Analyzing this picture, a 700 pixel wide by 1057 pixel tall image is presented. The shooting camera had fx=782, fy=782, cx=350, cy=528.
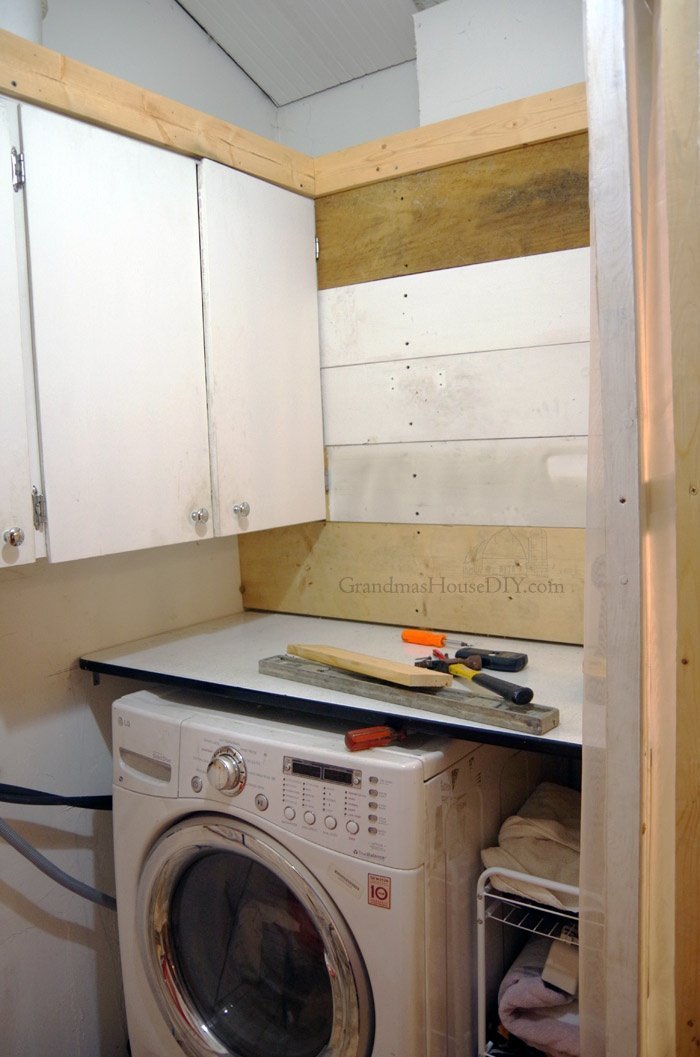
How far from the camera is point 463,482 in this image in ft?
6.53

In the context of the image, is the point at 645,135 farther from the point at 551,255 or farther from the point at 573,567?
the point at 573,567

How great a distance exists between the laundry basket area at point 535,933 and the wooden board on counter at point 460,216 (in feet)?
4.26

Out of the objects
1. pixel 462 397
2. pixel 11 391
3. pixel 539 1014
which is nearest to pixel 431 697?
pixel 539 1014

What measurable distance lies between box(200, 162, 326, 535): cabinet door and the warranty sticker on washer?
0.87 m

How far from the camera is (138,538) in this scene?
170cm

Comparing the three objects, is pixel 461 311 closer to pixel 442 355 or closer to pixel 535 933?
pixel 442 355

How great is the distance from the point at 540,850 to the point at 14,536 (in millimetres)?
1169

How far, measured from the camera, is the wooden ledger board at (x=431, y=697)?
1.34 meters

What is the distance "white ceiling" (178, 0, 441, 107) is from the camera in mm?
2127

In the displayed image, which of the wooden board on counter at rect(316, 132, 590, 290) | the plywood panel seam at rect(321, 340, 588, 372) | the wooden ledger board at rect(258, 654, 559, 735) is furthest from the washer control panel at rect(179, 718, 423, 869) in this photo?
the wooden board on counter at rect(316, 132, 590, 290)

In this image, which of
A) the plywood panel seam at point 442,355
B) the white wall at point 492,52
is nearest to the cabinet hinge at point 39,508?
the plywood panel seam at point 442,355

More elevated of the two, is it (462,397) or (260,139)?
(260,139)

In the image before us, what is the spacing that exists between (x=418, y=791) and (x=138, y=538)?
804 millimetres

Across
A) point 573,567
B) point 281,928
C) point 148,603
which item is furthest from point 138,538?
point 573,567
